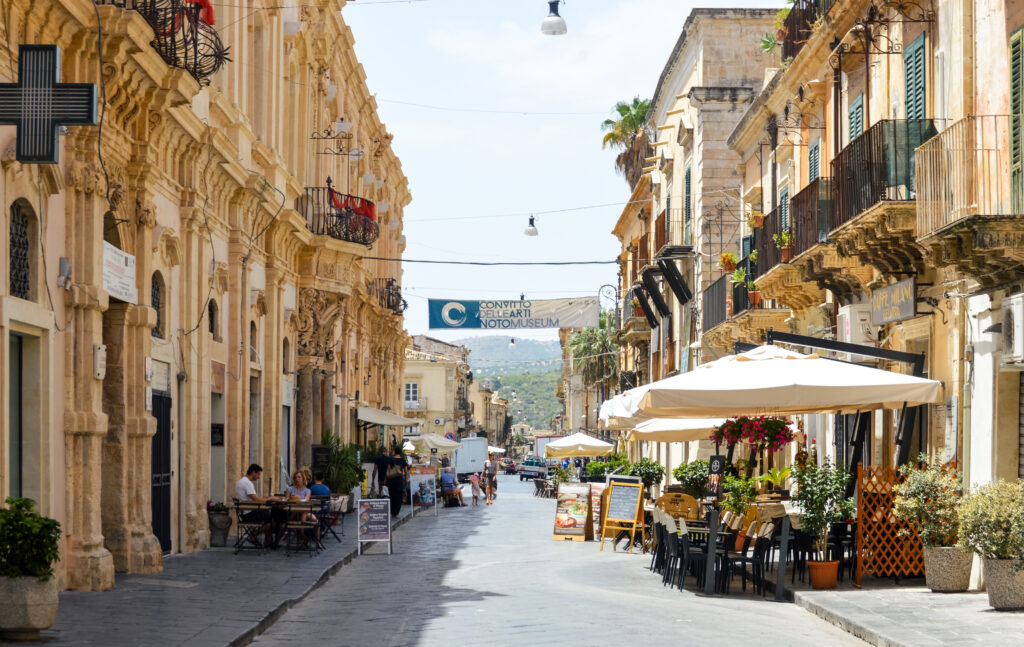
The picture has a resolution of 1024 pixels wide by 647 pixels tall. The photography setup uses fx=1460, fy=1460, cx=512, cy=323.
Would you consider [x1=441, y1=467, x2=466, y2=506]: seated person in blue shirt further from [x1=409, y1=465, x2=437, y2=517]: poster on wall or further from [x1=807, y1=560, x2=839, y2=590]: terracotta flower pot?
[x1=807, y1=560, x2=839, y2=590]: terracotta flower pot

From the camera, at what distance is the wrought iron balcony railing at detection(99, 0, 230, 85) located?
15.9 m

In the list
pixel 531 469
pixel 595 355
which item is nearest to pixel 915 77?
pixel 595 355

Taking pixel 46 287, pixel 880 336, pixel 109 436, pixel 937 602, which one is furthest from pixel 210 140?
pixel 937 602

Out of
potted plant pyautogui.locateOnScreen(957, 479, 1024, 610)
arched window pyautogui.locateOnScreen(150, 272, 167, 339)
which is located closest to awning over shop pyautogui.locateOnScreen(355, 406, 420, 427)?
arched window pyautogui.locateOnScreen(150, 272, 167, 339)

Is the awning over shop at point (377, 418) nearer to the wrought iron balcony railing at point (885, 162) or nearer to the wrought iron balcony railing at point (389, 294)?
the wrought iron balcony railing at point (389, 294)

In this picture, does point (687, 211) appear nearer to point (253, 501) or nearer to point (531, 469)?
point (253, 501)

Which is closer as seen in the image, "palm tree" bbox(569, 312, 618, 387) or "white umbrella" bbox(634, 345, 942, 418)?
"white umbrella" bbox(634, 345, 942, 418)

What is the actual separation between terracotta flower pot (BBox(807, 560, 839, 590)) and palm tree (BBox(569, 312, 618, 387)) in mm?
64087

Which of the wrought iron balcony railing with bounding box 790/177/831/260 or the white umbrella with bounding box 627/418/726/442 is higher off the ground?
the wrought iron balcony railing with bounding box 790/177/831/260

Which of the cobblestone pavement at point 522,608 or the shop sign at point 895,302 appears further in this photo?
the shop sign at point 895,302

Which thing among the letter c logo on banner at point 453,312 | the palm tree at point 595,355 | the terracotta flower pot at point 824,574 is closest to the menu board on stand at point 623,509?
the terracotta flower pot at point 824,574

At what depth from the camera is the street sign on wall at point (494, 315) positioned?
42406 millimetres

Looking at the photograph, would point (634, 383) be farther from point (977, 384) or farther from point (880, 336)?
point (977, 384)

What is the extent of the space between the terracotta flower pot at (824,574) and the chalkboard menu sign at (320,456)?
60.7 ft
